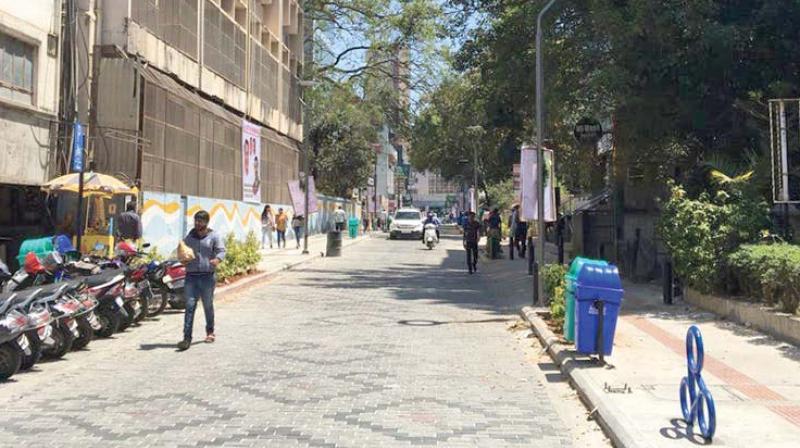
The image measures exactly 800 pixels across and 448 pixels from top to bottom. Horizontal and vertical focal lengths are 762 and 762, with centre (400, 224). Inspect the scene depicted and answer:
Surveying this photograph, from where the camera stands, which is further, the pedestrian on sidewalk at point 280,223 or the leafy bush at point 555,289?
the pedestrian on sidewalk at point 280,223

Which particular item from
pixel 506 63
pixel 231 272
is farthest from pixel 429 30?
pixel 231 272

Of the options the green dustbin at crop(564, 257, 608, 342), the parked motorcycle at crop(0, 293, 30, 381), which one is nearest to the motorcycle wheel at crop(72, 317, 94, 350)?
the parked motorcycle at crop(0, 293, 30, 381)

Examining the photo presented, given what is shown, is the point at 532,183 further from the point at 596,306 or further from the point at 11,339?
the point at 11,339

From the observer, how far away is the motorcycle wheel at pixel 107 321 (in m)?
10.6

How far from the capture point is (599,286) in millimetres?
8180

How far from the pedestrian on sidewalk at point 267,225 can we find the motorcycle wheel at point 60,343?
2092 cm

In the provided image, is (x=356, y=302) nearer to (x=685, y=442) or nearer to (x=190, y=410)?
(x=190, y=410)

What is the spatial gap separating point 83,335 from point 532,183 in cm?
811

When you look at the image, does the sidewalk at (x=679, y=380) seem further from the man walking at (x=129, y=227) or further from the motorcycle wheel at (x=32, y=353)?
the man walking at (x=129, y=227)

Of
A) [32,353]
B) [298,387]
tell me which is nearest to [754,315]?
[298,387]

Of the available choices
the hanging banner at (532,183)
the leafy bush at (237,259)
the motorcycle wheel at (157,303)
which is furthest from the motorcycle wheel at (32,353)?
the hanging banner at (532,183)

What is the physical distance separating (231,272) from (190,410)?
10894mm

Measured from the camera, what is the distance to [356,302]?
15258 millimetres

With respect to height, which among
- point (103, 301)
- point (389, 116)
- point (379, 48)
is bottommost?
point (103, 301)
